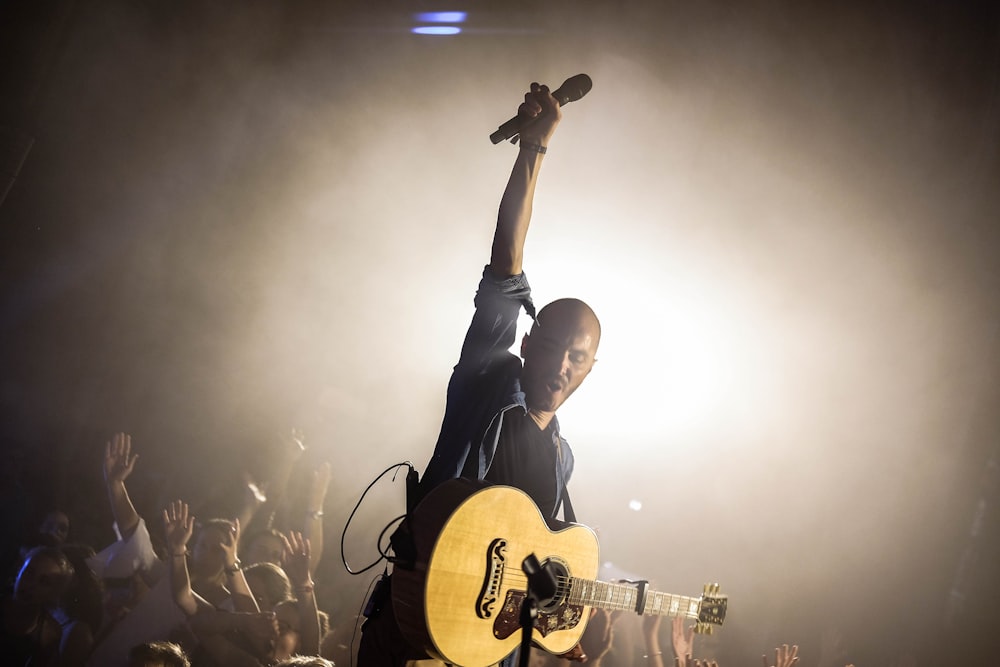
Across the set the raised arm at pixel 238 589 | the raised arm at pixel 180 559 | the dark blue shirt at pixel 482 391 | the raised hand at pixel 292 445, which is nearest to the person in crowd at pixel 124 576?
the raised arm at pixel 180 559

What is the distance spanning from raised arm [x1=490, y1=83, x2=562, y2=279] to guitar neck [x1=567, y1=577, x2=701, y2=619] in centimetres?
112

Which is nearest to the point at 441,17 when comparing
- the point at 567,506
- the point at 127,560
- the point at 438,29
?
the point at 438,29

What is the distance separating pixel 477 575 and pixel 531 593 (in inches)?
7.6

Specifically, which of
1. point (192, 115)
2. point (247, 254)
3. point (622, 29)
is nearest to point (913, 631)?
point (622, 29)

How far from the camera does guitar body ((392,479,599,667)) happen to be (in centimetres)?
153

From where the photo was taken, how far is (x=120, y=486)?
396cm

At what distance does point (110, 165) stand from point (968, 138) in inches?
357

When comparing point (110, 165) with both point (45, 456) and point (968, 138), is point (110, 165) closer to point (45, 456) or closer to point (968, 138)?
point (45, 456)

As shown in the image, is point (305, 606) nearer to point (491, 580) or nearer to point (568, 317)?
point (491, 580)

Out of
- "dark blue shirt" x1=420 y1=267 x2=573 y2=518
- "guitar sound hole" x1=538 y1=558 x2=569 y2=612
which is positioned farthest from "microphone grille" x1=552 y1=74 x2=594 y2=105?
"guitar sound hole" x1=538 y1=558 x2=569 y2=612

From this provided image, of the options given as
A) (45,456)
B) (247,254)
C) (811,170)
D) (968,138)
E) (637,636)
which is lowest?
(637,636)

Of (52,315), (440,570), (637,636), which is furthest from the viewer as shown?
(52,315)

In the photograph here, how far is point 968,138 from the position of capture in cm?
623

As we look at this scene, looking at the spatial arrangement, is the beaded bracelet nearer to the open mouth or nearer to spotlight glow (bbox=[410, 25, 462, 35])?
the open mouth
